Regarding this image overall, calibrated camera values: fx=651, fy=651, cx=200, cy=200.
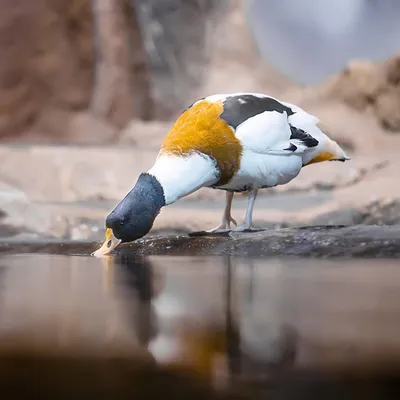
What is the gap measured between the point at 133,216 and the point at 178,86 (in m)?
4.04

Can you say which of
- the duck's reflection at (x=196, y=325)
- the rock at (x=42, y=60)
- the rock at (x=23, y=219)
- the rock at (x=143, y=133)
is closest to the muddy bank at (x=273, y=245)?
the duck's reflection at (x=196, y=325)

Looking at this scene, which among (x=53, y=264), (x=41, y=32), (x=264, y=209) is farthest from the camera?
(x=41, y=32)

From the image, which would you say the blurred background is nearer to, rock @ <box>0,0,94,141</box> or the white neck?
rock @ <box>0,0,94,141</box>

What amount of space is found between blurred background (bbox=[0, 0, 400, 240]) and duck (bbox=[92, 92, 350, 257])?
3.52ft

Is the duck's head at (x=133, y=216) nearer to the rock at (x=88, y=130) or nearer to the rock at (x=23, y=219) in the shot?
the rock at (x=23, y=219)

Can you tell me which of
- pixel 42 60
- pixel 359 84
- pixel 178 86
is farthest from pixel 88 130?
pixel 359 84

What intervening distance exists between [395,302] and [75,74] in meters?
5.06

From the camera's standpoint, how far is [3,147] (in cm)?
384

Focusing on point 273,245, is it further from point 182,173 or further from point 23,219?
point 23,219

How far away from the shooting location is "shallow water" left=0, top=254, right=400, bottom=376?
1.68 ft

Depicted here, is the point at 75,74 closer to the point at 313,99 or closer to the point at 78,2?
the point at 78,2

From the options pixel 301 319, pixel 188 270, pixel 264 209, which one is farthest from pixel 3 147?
pixel 301 319

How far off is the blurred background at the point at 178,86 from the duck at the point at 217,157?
1.07m

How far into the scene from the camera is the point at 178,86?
5.65 m
